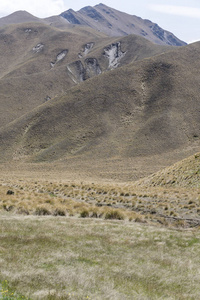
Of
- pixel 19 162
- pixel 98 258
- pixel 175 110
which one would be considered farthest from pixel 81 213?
pixel 175 110

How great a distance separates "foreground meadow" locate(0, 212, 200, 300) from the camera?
6910 mm

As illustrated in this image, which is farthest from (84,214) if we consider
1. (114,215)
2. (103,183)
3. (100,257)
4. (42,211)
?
(103,183)

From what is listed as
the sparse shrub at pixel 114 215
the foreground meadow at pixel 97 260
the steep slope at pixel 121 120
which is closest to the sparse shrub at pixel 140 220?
the sparse shrub at pixel 114 215

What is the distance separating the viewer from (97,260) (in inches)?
351

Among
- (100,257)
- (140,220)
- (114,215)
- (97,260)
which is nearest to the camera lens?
(97,260)

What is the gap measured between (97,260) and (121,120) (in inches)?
3924

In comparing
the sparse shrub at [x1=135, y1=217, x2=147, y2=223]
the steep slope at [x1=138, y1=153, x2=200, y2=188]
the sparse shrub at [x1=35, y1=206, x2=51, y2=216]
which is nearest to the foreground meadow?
the sparse shrub at [x1=135, y1=217, x2=147, y2=223]

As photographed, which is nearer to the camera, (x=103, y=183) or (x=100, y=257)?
(x=100, y=257)

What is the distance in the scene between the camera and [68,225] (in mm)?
12906

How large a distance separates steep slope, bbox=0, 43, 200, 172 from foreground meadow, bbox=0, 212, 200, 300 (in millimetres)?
70710

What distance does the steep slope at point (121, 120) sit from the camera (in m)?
92.9

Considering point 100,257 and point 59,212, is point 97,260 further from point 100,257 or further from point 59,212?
point 59,212

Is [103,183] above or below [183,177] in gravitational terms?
below

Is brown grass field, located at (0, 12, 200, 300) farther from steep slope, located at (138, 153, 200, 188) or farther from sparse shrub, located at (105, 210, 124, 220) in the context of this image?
steep slope, located at (138, 153, 200, 188)
